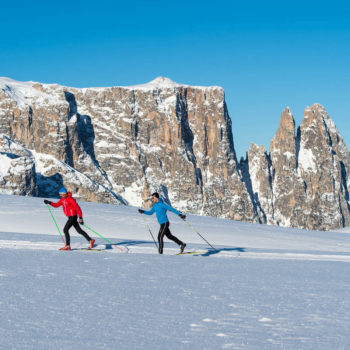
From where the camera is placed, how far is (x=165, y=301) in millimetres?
6777

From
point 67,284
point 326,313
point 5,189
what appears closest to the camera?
point 326,313

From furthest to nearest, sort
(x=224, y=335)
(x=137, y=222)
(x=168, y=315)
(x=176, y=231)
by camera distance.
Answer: (x=137, y=222)
(x=176, y=231)
(x=168, y=315)
(x=224, y=335)

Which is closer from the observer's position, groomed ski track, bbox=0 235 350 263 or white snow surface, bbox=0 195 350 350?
white snow surface, bbox=0 195 350 350

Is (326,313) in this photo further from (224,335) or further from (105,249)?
(105,249)

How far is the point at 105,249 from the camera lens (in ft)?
46.5

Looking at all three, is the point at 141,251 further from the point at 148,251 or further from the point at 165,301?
the point at 165,301

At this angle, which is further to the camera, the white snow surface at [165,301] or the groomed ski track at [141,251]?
the groomed ski track at [141,251]

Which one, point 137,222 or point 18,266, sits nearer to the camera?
point 18,266

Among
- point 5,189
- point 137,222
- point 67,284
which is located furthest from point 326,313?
point 5,189

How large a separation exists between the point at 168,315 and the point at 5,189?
502ft

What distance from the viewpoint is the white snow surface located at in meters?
4.88

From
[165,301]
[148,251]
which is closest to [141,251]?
[148,251]

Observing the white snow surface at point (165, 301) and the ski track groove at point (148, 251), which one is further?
the ski track groove at point (148, 251)

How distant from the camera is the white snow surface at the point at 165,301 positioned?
16.0 feet
